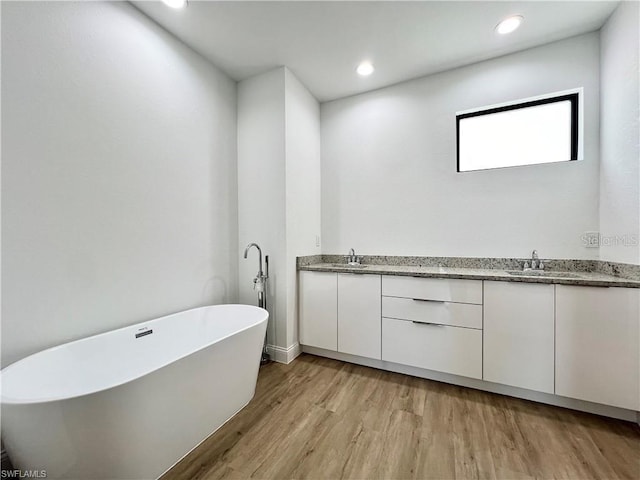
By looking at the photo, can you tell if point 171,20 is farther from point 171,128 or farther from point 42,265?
Answer: point 42,265

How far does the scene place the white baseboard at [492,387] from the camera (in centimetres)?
158

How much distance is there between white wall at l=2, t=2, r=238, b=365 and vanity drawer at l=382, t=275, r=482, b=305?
1626mm

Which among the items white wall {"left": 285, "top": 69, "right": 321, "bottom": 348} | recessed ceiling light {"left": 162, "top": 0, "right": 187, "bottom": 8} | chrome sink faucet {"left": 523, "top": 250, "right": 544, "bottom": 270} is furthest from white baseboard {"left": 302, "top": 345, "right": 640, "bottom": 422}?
recessed ceiling light {"left": 162, "top": 0, "right": 187, "bottom": 8}

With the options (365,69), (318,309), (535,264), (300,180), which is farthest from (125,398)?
(365,69)

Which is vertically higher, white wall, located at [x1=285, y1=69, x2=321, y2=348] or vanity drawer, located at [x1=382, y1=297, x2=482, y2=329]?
white wall, located at [x1=285, y1=69, x2=321, y2=348]

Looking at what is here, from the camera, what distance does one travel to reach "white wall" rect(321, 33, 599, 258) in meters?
2.00

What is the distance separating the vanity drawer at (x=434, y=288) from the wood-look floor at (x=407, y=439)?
0.71 m

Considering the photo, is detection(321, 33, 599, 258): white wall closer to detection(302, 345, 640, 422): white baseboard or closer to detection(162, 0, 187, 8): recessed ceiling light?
detection(302, 345, 640, 422): white baseboard

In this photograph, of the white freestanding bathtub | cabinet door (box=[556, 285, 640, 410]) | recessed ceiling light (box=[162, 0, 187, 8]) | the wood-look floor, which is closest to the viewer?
the white freestanding bathtub

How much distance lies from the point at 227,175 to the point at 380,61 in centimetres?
178

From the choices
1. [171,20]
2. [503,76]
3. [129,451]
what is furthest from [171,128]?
[503,76]

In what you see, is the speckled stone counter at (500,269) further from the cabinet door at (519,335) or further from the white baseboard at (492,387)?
the white baseboard at (492,387)

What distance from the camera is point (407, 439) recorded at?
1.42 metres

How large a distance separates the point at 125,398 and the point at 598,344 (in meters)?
2.57
